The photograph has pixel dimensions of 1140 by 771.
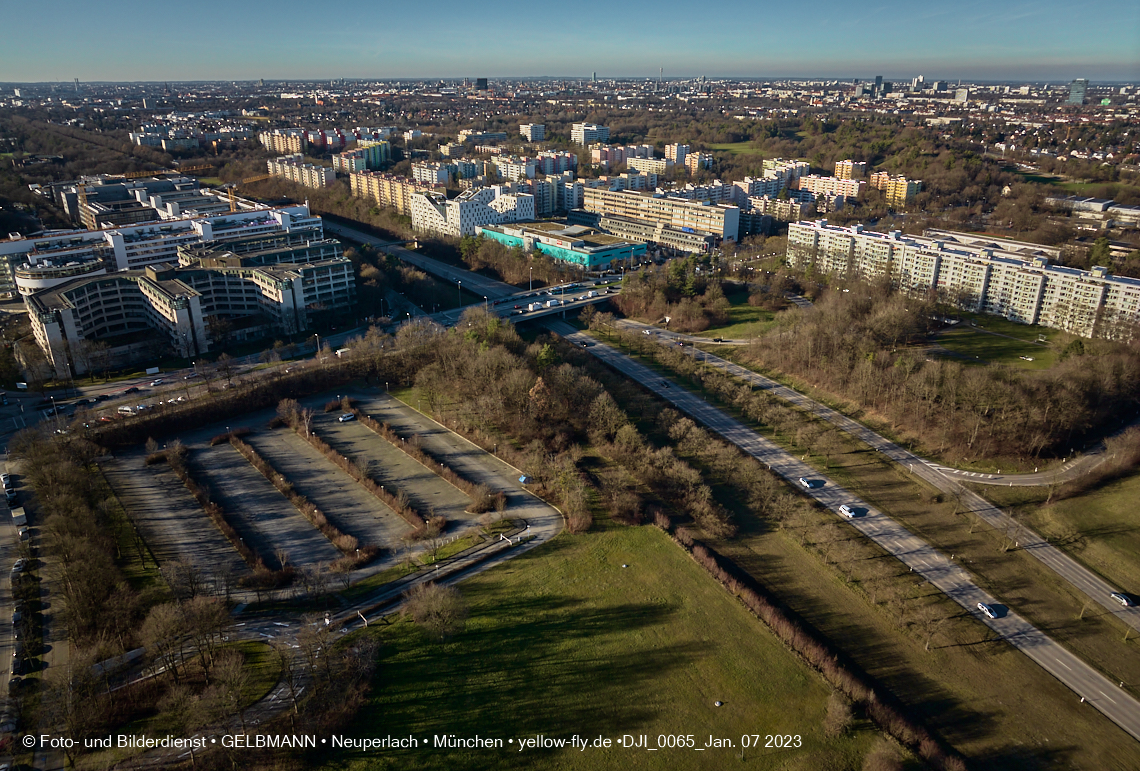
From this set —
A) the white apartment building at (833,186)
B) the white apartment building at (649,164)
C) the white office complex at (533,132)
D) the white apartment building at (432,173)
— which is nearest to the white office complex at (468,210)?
the white apartment building at (432,173)

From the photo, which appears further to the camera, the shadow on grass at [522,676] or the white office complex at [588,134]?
the white office complex at [588,134]

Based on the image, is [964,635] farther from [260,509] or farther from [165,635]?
[260,509]

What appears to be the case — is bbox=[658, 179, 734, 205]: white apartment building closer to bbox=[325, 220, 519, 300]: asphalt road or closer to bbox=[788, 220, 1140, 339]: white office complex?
bbox=[788, 220, 1140, 339]: white office complex

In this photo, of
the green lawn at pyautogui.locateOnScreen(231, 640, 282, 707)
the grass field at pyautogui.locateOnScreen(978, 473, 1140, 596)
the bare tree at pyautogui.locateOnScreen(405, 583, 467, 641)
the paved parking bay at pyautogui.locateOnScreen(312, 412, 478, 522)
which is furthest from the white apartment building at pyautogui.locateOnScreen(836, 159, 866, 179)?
the green lawn at pyautogui.locateOnScreen(231, 640, 282, 707)

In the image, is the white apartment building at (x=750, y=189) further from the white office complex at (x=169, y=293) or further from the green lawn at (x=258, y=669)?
the green lawn at (x=258, y=669)

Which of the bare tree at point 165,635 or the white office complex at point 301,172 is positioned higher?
the white office complex at point 301,172

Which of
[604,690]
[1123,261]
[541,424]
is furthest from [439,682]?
[1123,261]
